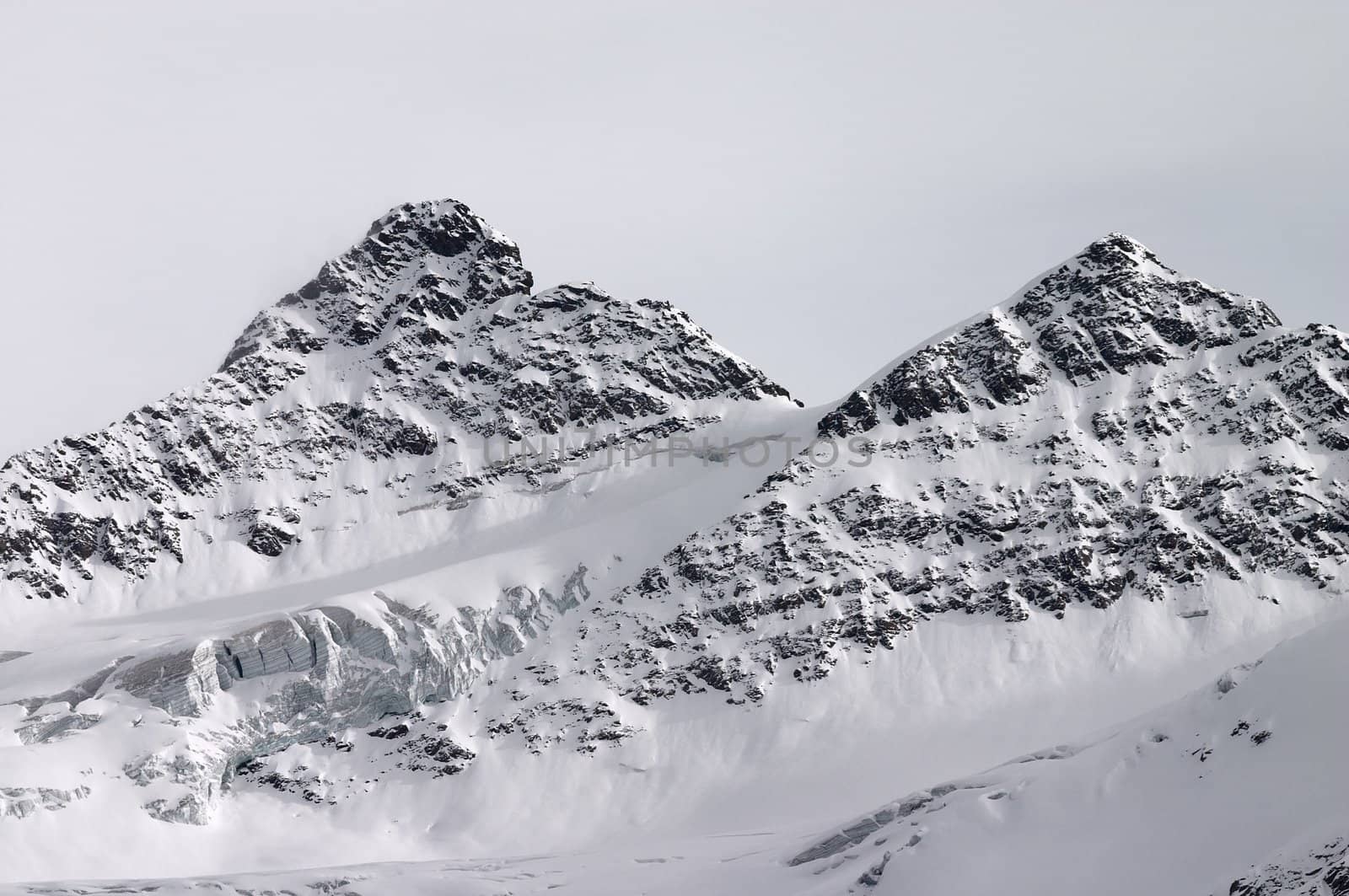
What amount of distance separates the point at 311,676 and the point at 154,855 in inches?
1181

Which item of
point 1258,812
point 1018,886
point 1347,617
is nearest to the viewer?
point 1258,812

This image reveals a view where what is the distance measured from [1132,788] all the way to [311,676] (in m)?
106

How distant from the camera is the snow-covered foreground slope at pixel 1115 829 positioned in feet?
362

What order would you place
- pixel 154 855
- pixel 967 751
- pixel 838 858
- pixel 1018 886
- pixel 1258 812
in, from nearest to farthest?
pixel 1258 812 → pixel 1018 886 → pixel 838 858 → pixel 154 855 → pixel 967 751

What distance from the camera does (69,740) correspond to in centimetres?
Answer: 18312

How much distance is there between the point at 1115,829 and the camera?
123500 millimetres

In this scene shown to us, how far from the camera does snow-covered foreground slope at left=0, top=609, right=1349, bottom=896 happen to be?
362ft

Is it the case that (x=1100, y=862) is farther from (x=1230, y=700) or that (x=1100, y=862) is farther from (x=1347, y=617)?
(x=1347, y=617)

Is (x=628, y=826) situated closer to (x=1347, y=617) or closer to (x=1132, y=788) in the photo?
(x=1132, y=788)

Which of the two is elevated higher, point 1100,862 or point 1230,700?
point 1230,700

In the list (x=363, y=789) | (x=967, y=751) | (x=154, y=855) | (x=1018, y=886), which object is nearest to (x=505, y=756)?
(x=363, y=789)

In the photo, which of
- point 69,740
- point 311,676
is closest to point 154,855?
point 69,740

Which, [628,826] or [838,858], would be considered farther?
[628,826]

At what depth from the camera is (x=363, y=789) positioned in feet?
625
